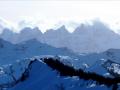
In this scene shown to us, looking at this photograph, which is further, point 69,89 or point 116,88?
point 69,89

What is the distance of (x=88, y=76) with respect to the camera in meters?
197

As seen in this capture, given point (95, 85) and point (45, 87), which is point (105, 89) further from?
point (45, 87)

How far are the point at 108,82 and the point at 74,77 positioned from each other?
19751 mm

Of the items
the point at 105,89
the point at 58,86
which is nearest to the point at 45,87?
the point at 58,86

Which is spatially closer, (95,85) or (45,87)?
(95,85)

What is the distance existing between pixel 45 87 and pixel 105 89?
34.0 meters

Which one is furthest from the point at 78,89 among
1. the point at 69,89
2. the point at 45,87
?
the point at 45,87

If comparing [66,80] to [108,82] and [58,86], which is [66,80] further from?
[108,82]

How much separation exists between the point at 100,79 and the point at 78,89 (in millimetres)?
11880

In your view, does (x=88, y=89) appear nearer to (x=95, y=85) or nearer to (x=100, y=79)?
(x=95, y=85)

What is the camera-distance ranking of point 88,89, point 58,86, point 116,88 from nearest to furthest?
point 116,88
point 88,89
point 58,86

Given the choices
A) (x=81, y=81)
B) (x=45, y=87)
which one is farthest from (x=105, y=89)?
(x=45, y=87)

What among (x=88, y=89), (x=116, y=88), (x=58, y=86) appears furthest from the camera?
(x=58, y=86)

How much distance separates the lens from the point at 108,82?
181 metres
